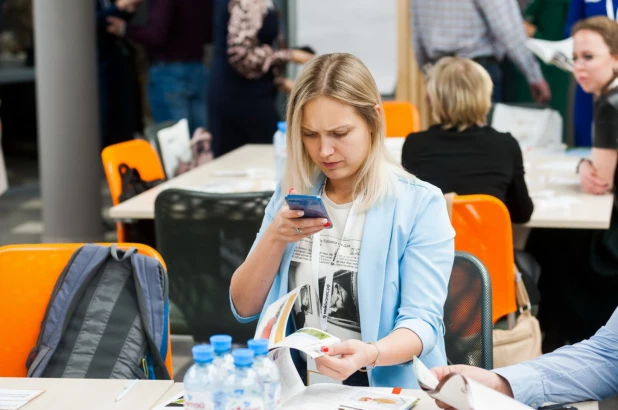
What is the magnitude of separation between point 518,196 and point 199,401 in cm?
217

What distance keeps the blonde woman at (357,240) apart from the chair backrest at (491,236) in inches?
35.6

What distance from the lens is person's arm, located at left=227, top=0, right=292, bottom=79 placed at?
5316mm

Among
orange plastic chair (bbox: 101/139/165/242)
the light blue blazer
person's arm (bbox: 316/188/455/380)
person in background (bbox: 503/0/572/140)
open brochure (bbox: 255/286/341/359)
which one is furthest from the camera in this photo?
person in background (bbox: 503/0/572/140)

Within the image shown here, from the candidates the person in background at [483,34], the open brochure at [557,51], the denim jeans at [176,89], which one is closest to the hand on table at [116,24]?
the denim jeans at [176,89]

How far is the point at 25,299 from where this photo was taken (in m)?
2.46

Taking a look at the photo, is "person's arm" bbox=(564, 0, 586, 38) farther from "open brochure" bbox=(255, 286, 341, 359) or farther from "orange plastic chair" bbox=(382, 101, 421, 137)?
"open brochure" bbox=(255, 286, 341, 359)

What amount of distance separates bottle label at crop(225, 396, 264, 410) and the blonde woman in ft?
1.77

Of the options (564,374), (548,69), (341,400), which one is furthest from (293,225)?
(548,69)

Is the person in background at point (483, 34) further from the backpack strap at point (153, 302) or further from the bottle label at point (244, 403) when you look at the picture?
the bottle label at point (244, 403)

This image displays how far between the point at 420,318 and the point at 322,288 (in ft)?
0.84

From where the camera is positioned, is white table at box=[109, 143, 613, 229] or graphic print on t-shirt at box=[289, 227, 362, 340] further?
white table at box=[109, 143, 613, 229]

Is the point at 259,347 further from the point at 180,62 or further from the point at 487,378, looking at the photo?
the point at 180,62

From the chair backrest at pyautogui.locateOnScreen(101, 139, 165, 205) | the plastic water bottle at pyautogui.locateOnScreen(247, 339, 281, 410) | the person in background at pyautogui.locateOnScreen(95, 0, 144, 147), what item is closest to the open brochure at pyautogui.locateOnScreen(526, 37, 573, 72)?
the chair backrest at pyautogui.locateOnScreen(101, 139, 165, 205)

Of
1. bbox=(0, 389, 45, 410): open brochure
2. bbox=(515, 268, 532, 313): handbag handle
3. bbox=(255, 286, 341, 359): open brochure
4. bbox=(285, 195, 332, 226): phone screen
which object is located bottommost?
bbox=(515, 268, 532, 313): handbag handle
